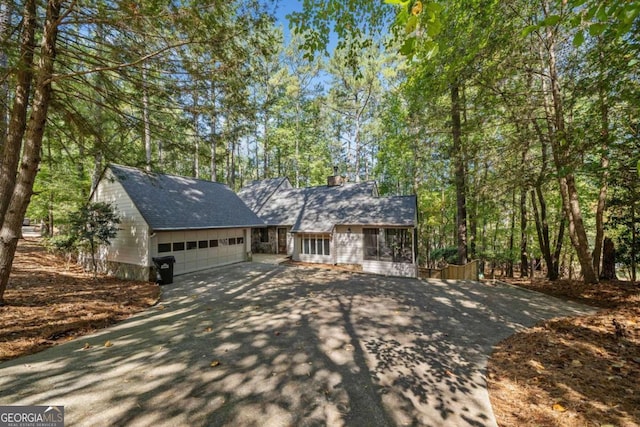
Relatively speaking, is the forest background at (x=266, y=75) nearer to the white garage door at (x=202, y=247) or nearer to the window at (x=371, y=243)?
the window at (x=371, y=243)

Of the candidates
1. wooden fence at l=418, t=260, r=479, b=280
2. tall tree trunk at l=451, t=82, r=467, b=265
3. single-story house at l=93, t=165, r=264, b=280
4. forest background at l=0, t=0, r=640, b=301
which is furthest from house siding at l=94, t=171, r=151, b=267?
tall tree trunk at l=451, t=82, r=467, b=265

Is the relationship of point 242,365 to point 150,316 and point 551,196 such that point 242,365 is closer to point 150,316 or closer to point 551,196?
point 150,316

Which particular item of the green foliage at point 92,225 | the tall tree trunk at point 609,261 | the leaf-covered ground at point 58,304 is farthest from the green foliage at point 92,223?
the tall tree trunk at point 609,261

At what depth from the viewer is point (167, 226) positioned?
1125cm

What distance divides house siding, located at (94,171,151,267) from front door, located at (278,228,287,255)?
28.5 feet

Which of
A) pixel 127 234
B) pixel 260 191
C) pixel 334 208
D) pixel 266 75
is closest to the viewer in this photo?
pixel 266 75

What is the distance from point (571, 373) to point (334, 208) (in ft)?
45.3

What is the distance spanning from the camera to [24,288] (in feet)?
26.3

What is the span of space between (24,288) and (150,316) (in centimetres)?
485

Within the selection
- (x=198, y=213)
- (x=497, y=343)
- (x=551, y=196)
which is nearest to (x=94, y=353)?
(x=497, y=343)

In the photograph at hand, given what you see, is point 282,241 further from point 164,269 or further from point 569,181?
point 569,181

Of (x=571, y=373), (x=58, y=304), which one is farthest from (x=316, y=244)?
(x=571, y=373)

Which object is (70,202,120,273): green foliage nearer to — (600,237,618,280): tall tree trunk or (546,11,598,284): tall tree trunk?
(546,11,598,284): tall tree trunk

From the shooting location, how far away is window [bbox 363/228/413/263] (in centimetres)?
1423
